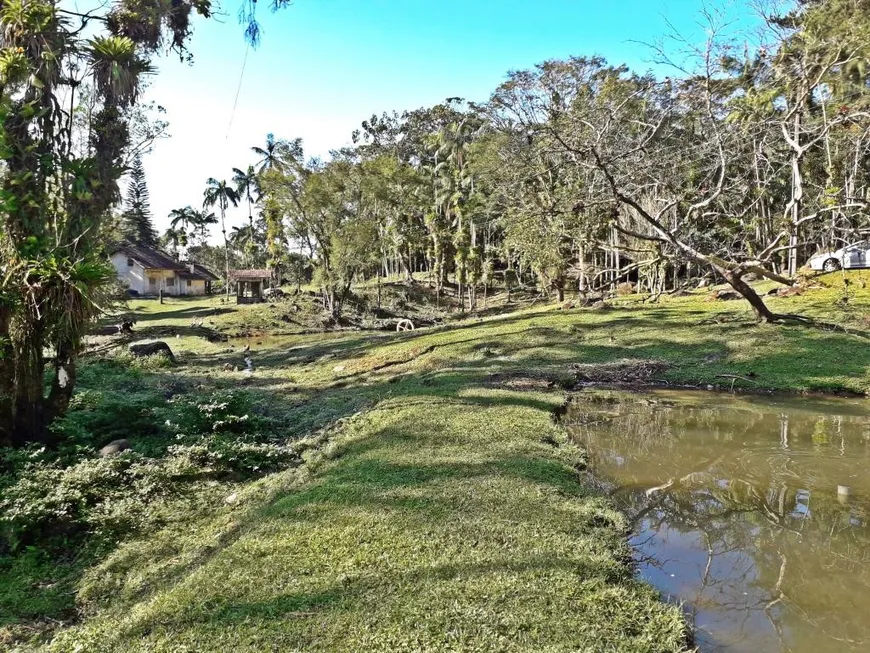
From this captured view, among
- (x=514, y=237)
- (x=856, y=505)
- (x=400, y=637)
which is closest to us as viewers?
(x=400, y=637)

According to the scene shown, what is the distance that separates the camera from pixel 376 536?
178 inches

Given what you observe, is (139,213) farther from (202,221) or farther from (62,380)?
(62,380)

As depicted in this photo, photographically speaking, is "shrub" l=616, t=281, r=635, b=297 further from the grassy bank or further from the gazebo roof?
the gazebo roof

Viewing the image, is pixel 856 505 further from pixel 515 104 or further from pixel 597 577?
pixel 515 104

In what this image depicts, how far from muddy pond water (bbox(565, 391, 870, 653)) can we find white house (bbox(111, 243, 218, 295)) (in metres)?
45.4

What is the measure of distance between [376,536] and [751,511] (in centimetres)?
379

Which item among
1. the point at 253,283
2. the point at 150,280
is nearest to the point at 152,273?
the point at 150,280

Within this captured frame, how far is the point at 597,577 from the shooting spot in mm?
3943

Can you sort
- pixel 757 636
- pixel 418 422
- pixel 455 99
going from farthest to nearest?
pixel 455 99 → pixel 418 422 → pixel 757 636

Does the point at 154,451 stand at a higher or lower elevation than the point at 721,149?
lower

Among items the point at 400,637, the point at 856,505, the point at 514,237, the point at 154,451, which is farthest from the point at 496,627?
the point at 514,237

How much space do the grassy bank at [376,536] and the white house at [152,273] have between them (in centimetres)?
3795

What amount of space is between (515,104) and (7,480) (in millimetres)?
23947

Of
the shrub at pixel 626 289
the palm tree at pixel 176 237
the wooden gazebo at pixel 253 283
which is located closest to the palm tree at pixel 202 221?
the palm tree at pixel 176 237
